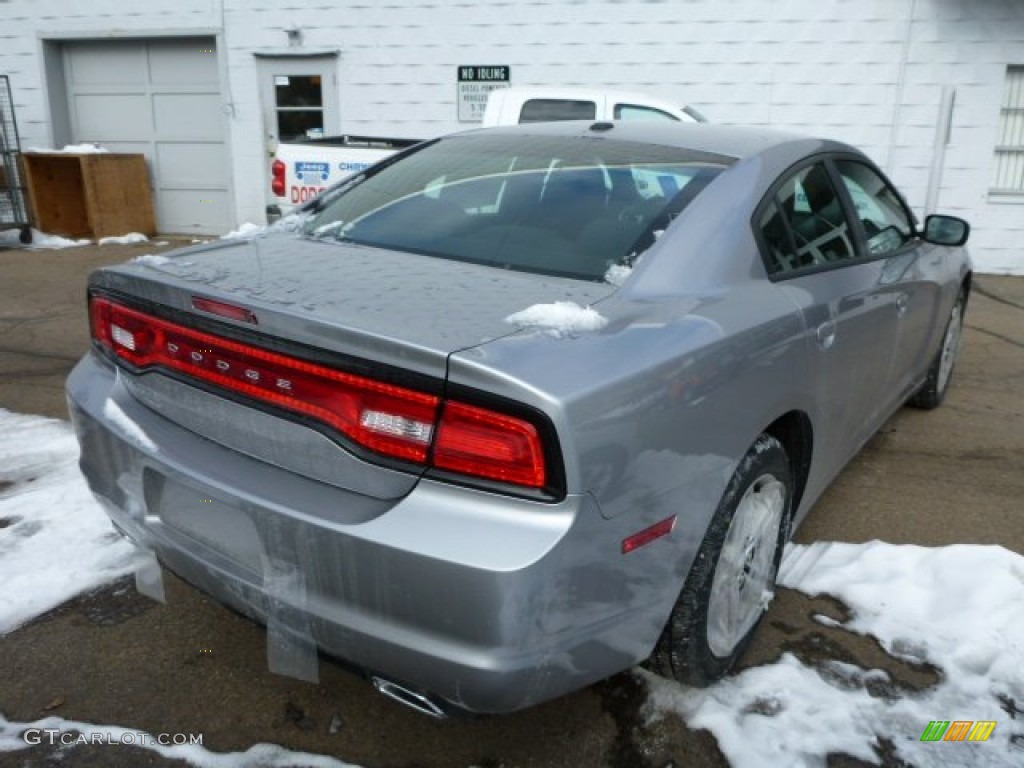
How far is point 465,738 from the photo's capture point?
2107 mm

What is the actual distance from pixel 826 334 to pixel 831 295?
0.48ft

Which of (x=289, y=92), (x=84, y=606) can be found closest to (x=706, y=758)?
(x=84, y=606)

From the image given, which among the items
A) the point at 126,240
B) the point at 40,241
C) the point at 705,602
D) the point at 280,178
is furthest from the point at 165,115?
the point at 705,602

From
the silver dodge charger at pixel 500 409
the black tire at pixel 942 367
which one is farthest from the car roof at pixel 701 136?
the black tire at pixel 942 367

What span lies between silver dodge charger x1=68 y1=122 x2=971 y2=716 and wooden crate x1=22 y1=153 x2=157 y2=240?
9878 mm

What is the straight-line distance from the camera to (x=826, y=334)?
249cm

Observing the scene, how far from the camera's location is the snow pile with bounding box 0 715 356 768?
201cm

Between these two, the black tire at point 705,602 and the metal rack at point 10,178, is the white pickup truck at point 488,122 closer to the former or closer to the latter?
the black tire at point 705,602

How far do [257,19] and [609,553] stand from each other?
35.7 ft

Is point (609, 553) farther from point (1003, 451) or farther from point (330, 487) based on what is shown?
point (1003, 451)

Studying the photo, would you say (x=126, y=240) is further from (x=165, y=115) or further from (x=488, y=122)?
(x=488, y=122)

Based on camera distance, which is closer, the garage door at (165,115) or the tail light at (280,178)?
the tail light at (280,178)

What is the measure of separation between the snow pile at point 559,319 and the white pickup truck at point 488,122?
483 cm

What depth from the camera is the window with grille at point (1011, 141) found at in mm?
9055
